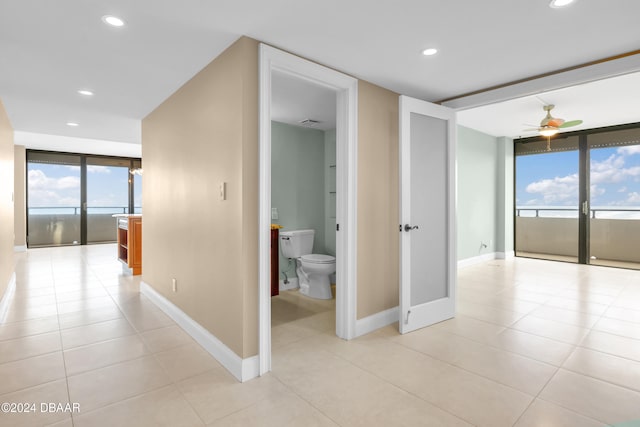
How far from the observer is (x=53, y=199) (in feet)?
28.1

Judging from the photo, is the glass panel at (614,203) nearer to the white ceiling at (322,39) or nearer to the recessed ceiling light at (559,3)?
the white ceiling at (322,39)

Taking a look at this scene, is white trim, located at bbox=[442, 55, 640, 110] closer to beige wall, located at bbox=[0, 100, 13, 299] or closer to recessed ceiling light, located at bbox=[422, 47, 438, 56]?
recessed ceiling light, located at bbox=[422, 47, 438, 56]

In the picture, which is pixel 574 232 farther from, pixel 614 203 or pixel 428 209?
pixel 428 209

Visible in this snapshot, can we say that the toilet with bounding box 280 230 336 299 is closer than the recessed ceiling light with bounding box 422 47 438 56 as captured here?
No

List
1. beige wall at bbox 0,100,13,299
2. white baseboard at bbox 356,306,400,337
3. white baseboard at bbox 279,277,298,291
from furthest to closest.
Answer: white baseboard at bbox 279,277,298,291 < beige wall at bbox 0,100,13,299 < white baseboard at bbox 356,306,400,337

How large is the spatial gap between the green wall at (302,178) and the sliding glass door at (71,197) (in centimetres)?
558

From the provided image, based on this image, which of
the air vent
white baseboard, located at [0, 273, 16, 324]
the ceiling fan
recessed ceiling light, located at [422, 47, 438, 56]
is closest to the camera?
recessed ceiling light, located at [422, 47, 438, 56]

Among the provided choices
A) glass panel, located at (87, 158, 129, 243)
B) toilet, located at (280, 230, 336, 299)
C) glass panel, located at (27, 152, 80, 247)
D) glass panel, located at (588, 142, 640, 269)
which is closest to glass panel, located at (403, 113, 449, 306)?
toilet, located at (280, 230, 336, 299)

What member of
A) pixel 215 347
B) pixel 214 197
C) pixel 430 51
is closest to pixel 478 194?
pixel 430 51

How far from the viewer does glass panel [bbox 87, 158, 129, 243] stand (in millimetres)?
8898

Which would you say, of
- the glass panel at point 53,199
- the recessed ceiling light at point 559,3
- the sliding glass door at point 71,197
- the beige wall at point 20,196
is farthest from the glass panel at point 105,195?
the recessed ceiling light at point 559,3

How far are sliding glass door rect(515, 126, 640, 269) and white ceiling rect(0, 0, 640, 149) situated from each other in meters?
4.45

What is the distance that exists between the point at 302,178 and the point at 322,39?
262 centimetres

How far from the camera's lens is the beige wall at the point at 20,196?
7.45 meters
